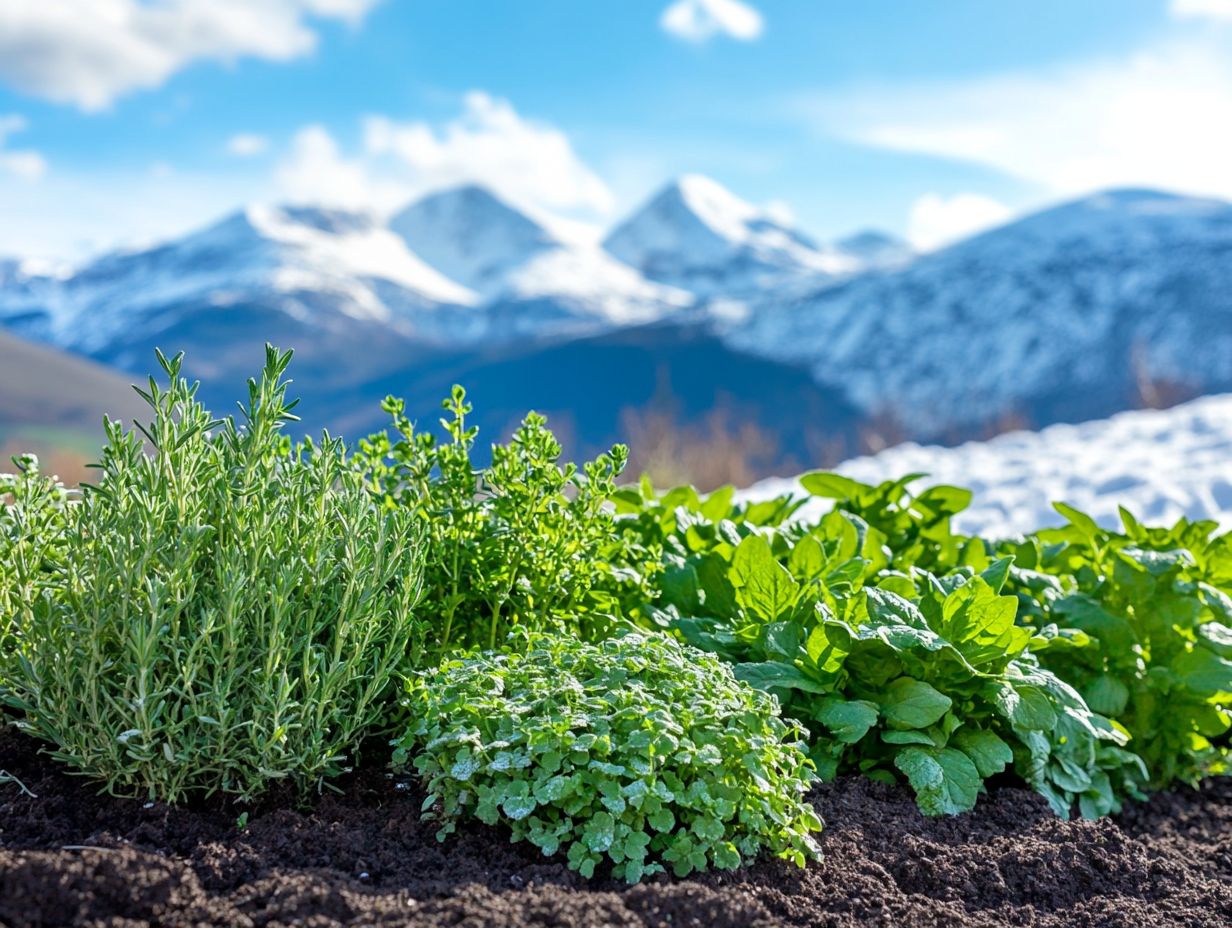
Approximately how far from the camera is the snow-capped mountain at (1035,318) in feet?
118

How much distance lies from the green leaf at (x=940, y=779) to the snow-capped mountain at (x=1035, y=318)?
30.1 m

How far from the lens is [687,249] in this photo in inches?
7638

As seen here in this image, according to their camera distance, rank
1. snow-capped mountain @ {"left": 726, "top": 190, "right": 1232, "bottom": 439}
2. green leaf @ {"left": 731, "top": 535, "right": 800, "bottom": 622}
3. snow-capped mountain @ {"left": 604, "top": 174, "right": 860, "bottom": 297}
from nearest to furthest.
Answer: green leaf @ {"left": 731, "top": 535, "right": 800, "bottom": 622}, snow-capped mountain @ {"left": 726, "top": 190, "right": 1232, "bottom": 439}, snow-capped mountain @ {"left": 604, "top": 174, "right": 860, "bottom": 297}

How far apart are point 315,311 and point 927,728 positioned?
159152mm

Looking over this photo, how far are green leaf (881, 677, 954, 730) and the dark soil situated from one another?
179 mm

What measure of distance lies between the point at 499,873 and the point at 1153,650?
209 centimetres

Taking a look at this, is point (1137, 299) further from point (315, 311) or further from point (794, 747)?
point (315, 311)

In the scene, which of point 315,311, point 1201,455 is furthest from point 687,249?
point 1201,455

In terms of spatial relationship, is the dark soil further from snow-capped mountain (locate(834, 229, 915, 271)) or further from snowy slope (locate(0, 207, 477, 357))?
snow-capped mountain (locate(834, 229, 915, 271))

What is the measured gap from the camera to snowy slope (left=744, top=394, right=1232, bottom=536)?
5.21 m

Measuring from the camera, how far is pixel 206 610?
1.77m

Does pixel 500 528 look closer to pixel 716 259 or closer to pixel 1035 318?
pixel 1035 318

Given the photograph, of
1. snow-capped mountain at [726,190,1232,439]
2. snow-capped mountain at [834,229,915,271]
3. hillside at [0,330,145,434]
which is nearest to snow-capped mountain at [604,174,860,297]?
snow-capped mountain at [834,229,915,271]

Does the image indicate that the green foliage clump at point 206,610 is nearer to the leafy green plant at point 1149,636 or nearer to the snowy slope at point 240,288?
the leafy green plant at point 1149,636
